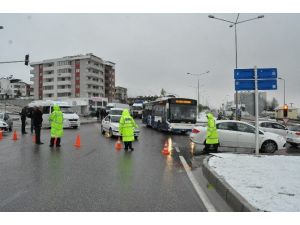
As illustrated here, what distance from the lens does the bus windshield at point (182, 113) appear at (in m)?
25.4

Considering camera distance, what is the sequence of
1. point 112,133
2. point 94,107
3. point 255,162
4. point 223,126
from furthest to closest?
point 94,107 → point 112,133 → point 223,126 → point 255,162

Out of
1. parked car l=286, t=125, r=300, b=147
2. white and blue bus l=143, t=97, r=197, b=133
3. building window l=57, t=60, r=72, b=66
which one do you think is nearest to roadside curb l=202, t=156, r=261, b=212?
parked car l=286, t=125, r=300, b=147

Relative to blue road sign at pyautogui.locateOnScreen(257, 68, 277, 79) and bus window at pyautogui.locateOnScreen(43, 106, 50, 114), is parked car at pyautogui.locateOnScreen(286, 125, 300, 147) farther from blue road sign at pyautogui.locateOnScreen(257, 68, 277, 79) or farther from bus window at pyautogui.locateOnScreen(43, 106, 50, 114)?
bus window at pyautogui.locateOnScreen(43, 106, 50, 114)

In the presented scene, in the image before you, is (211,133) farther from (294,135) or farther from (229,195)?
(229,195)

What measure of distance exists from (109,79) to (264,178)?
363 feet

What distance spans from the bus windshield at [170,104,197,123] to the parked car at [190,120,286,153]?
987 cm

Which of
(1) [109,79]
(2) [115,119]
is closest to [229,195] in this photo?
(2) [115,119]

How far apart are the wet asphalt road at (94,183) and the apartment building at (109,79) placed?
Answer: 10423 centimetres

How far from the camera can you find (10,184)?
7637 millimetres

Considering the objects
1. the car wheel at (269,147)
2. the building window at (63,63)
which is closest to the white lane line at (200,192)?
the car wheel at (269,147)

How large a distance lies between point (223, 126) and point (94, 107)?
174ft

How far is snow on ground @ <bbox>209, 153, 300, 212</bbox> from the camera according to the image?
5.72 meters

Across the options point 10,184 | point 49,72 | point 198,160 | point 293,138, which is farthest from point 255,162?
point 49,72
